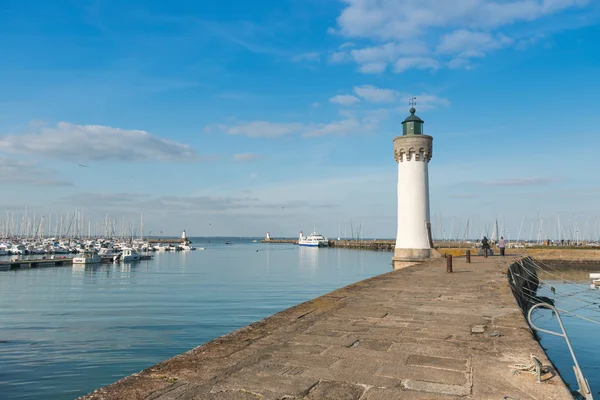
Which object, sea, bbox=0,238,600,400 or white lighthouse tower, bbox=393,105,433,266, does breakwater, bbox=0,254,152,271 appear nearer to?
sea, bbox=0,238,600,400

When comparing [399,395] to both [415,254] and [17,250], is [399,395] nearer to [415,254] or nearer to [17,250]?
[415,254]

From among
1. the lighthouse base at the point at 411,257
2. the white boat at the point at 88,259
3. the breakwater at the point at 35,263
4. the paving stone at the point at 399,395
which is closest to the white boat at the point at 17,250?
the breakwater at the point at 35,263

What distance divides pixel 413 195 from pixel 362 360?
2341 cm

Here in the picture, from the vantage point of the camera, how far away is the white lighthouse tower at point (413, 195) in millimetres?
27828

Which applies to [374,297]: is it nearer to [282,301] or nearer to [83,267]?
[282,301]

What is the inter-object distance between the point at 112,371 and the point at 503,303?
10207 mm

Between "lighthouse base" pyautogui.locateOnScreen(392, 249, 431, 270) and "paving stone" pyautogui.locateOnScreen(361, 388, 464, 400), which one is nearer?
"paving stone" pyautogui.locateOnScreen(361, 388, 464, 400)

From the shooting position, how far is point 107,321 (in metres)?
19.1

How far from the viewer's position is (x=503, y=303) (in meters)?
10.2

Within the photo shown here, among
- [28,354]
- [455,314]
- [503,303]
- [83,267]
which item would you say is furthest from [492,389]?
[83,267]

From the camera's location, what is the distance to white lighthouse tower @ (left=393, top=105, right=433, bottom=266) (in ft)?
91.3

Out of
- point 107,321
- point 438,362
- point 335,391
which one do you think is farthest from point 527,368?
point 107,321

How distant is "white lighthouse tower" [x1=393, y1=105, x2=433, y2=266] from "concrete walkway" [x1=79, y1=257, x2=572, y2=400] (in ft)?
61.6

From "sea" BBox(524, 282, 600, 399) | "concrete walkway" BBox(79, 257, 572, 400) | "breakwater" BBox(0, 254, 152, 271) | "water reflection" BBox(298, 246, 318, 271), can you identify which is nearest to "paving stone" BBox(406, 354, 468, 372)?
"concrete walkway" BBox(79, 257, 572, 400)
